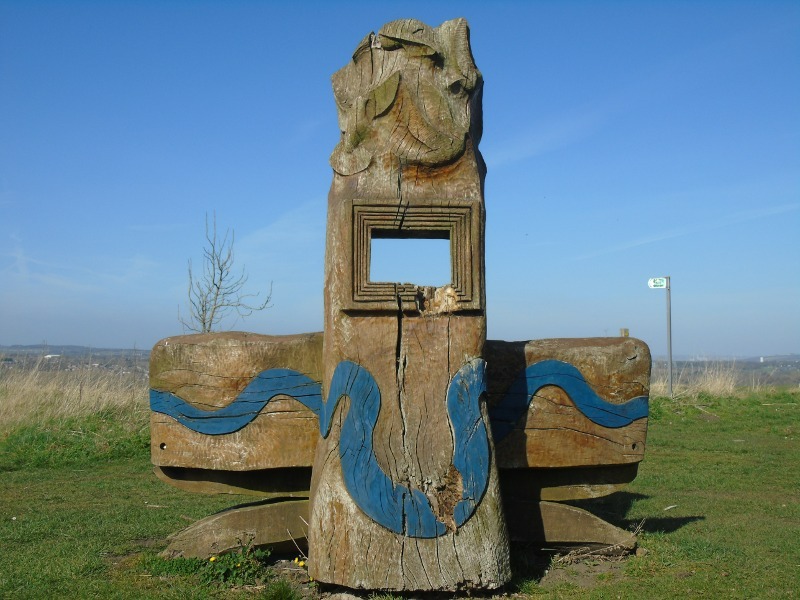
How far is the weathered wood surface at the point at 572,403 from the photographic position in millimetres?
4566

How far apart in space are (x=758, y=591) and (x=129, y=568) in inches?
134

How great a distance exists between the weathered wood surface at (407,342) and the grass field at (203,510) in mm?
503

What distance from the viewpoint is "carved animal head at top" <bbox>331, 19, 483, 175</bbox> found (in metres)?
4.20

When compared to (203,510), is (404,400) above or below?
above

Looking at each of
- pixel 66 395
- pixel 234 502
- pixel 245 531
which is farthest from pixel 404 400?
pixel 66 395

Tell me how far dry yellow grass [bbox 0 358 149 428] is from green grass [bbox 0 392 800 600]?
9.6 inches

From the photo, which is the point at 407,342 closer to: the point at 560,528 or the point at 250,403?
the point at 250,403

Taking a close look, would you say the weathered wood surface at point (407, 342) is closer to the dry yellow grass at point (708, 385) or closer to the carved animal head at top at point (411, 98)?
the carved animal head at top at point (411, 98)

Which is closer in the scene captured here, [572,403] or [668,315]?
[572,403]

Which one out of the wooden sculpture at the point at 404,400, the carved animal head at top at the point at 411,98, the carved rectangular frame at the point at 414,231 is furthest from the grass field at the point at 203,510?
the carved animal head at top at the point at 411,98

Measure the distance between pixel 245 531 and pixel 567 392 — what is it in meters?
2.00

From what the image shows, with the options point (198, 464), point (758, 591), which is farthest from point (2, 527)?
point (758, 591)

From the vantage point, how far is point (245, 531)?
4465 mm

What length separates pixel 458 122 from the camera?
4.25m
